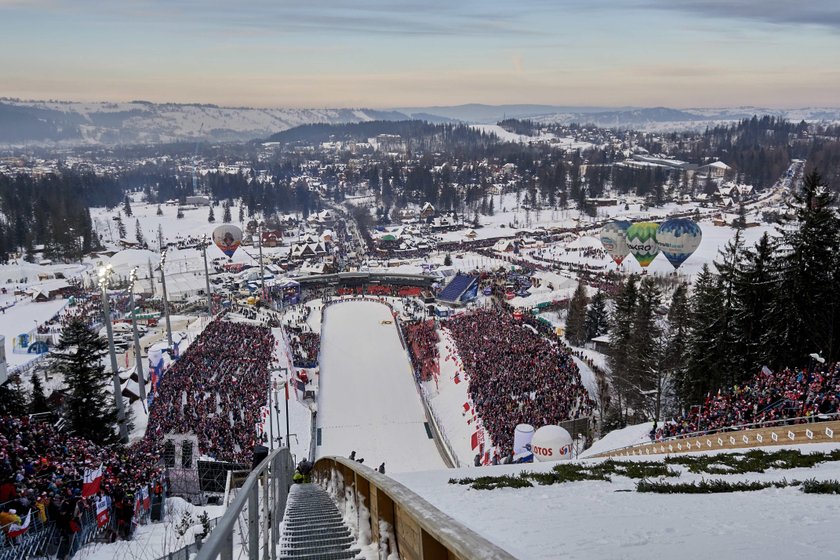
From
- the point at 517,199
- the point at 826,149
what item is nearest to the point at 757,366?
the point at 517,199

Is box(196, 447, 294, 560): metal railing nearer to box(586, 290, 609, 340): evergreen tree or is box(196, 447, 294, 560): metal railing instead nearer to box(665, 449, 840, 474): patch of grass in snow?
box(665, 449, 840, 474): patch of grass in snow

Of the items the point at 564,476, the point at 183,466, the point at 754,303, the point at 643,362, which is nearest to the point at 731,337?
the point at 754,303

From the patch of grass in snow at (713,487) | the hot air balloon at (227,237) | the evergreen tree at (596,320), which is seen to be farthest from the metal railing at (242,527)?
the hot air balloon at (227,237)

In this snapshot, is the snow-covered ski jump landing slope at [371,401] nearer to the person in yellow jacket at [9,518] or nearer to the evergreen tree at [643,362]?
the evergreen tree at [643,362]

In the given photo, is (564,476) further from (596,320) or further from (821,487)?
(596,320)

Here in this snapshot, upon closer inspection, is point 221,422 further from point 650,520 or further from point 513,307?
point 513,307
